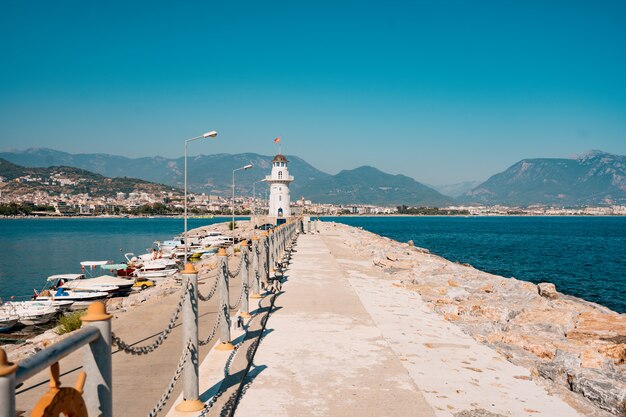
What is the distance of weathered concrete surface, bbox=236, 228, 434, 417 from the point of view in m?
5.72

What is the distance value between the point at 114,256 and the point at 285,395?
5554 centimetres

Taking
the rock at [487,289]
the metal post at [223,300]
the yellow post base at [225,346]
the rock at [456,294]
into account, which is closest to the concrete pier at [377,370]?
the yellow post base at [225,346]

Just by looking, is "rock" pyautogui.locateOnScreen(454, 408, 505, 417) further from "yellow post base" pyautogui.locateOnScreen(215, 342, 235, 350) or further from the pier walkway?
"yellow post base" pyautogui.locateOnScreen(215, 342, 235, 350)

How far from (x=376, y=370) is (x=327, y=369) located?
2.42 feet

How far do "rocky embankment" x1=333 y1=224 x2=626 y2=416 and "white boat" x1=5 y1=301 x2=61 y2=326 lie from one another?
1453cm

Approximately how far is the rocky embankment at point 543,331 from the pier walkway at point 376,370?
1.49 feet

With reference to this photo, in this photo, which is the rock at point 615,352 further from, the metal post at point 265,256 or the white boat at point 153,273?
the white boat at point 153,273

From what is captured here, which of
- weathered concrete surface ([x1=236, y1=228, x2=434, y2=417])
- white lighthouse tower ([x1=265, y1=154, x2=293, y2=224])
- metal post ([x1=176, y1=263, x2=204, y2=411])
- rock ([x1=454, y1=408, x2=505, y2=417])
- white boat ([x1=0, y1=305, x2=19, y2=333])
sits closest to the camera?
metal post ([x1=176, y1=263, x2=204, y2=411])

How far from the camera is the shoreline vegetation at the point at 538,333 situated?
6.86 m

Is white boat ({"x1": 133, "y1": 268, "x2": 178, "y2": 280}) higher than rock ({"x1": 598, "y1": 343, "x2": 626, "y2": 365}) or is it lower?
lower

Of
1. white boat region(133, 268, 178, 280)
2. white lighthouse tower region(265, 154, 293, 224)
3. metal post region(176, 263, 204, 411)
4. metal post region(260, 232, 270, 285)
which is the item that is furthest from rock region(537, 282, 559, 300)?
white lighthouse tower region(265, 154, 293, 224)

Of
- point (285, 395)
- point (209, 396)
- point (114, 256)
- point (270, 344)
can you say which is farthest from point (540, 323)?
point (114, 256)

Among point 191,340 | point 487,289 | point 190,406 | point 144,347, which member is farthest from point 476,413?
point 487,289

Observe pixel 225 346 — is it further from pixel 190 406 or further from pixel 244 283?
pixel 190 406
